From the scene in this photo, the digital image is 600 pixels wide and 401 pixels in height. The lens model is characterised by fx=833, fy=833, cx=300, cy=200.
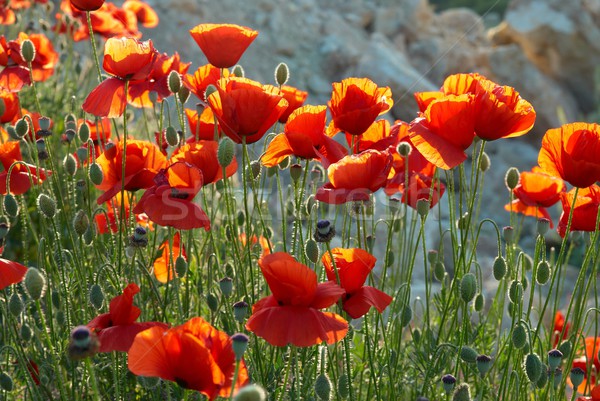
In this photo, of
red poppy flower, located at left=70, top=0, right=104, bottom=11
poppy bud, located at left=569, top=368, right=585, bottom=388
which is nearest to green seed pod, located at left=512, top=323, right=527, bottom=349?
poppy bud, located at left=569, top=368, right=585, bottom=388

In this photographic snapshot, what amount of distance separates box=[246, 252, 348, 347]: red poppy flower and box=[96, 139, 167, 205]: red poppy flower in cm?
66

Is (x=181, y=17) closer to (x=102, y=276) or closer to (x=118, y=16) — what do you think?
(x=118, y=16)

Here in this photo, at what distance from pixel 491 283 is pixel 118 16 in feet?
8.60

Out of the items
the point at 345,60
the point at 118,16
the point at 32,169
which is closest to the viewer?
the point at 32,169

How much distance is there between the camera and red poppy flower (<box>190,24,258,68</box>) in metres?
2.24

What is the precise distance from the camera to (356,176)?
1.85 metres

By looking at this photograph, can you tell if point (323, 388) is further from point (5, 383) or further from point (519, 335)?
point (5, 383)

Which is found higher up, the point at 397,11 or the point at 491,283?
the point at 397,11

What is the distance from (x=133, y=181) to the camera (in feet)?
6.87

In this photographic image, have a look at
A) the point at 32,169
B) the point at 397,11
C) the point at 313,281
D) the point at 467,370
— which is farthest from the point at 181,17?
the point at 313,281

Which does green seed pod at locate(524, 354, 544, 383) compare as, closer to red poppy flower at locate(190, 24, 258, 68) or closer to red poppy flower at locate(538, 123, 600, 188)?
red poppy flower at locate(538, 123, 600, 188)

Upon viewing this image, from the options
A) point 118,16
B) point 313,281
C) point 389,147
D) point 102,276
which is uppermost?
point 118,16

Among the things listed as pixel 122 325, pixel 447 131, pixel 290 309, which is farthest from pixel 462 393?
pixel 122 325

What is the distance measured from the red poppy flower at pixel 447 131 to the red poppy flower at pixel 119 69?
2.42 ft
